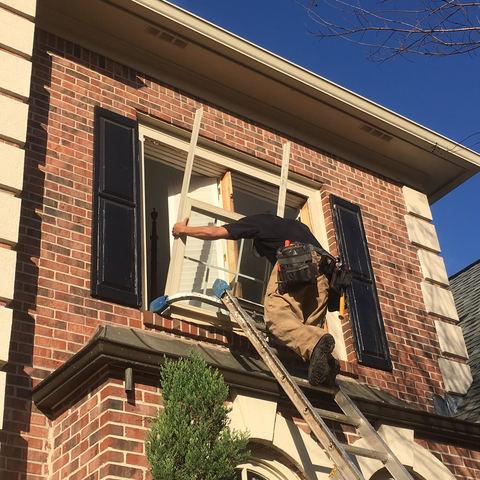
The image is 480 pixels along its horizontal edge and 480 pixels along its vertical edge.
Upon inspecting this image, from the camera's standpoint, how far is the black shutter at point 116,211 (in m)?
6.29

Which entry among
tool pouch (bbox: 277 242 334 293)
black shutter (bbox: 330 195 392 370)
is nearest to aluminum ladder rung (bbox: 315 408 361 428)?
tool pouch (bbox: 277 242 334 293)

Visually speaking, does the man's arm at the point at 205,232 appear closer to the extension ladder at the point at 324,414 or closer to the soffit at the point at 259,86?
the extension ladder at the point at 324,414

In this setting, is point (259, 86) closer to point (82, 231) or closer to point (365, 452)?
point (82, 231)

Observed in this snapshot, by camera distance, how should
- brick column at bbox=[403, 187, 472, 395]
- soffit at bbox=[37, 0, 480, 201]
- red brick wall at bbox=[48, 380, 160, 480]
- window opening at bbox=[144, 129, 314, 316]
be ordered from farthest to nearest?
1. brick column at bbox=[403, 187, 472, 395]
2. soffit at bbox=[37, 0, 480, 201]
3. window opening at bbox=[144, 129, 314, 316]
4. red brick wall at bbox=[48, 380, 160, 480]

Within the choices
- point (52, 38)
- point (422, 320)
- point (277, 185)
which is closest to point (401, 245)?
point (422, 320)

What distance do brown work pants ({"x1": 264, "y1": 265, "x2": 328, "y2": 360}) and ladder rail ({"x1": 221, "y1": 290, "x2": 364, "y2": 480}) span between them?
0.24 m

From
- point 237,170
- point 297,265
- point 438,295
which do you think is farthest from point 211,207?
point 438,295

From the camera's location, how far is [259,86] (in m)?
8.45

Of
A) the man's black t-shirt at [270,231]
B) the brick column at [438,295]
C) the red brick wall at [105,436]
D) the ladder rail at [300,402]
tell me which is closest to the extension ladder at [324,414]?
the ladder rail at [300,402]

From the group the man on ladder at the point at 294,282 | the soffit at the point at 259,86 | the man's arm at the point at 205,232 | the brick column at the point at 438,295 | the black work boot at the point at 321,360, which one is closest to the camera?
the black work boot at the point at 321,360

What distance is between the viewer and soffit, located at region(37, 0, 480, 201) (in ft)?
24.8

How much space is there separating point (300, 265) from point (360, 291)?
7.03 ft

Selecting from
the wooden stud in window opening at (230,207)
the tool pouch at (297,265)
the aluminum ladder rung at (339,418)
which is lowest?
the aluminum ladder rung at (339,418)

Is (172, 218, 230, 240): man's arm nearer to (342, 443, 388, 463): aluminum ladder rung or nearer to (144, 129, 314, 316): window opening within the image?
(144, 129, 314, 316): window opening
